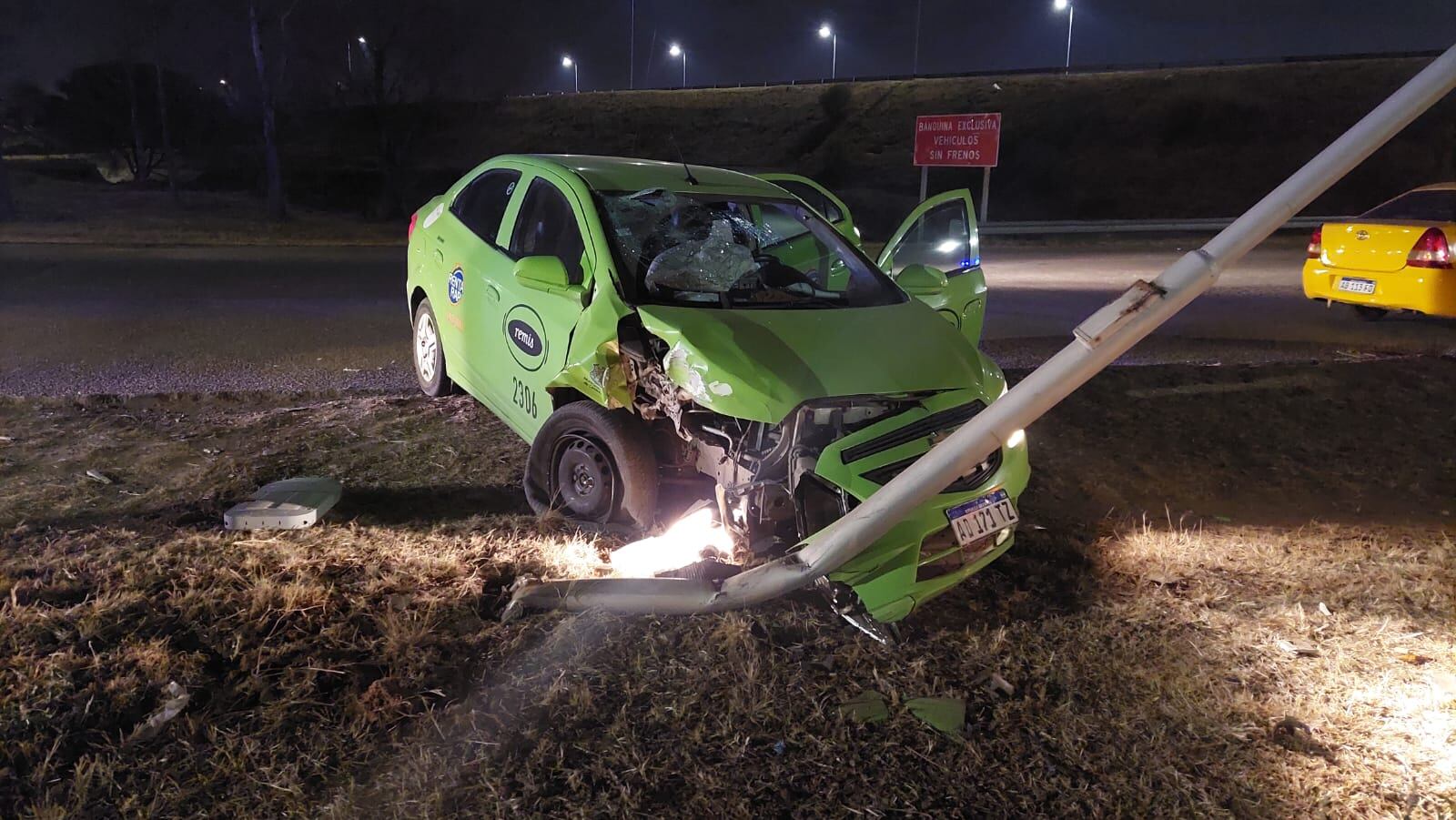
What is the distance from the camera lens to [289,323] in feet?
30.7

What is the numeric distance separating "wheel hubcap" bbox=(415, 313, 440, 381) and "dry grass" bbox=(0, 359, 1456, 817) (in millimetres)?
1547

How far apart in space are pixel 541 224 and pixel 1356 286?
857 cm

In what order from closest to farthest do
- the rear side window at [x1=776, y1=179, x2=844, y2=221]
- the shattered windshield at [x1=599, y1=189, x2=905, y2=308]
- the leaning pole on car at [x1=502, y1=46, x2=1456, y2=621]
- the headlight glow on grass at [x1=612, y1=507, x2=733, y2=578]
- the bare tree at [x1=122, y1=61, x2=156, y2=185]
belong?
1. the leaning pole on car at [x1=502, y1=46, x2=1456, y2=621]
2. the headlight glow on grass at [x1=612, y1=507, x2=733, y2=578]
3. the shattered windshield at [x1=599, y1=189, x2=905, y2=308]
4. the rear side window at [x1=776, y1=179, x2=844, y2=221]
5. the bare tree at [x1=122, y1=61, x2=156, y2=185]

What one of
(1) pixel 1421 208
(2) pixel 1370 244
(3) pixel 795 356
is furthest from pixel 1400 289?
(3) pixel 795 356

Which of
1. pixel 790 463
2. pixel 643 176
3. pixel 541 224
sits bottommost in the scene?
pixel 790 463

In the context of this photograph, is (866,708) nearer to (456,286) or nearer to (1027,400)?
(1027,400)

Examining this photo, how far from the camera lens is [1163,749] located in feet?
9.12

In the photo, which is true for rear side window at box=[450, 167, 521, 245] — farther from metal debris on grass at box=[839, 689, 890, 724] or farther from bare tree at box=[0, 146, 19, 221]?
bare tree at box=[0, 146, 19, 221]

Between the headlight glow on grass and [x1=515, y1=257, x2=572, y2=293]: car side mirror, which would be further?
[x1=515, y1=257, x2=572, y2=293]: car side mirror

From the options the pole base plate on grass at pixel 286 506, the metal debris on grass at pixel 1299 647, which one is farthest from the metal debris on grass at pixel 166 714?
the metal debris on grass at pixel 1299 647

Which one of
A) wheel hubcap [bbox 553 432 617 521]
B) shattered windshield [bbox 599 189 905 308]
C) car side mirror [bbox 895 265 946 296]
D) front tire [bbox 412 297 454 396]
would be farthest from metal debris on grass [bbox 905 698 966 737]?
front tire [bbox 412 297 454 396]

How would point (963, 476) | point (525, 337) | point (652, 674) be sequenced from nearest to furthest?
point (652, 674)
point (963, 476)
point (525, 337)

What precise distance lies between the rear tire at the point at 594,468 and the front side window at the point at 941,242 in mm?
2734

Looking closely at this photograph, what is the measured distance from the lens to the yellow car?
873cm
